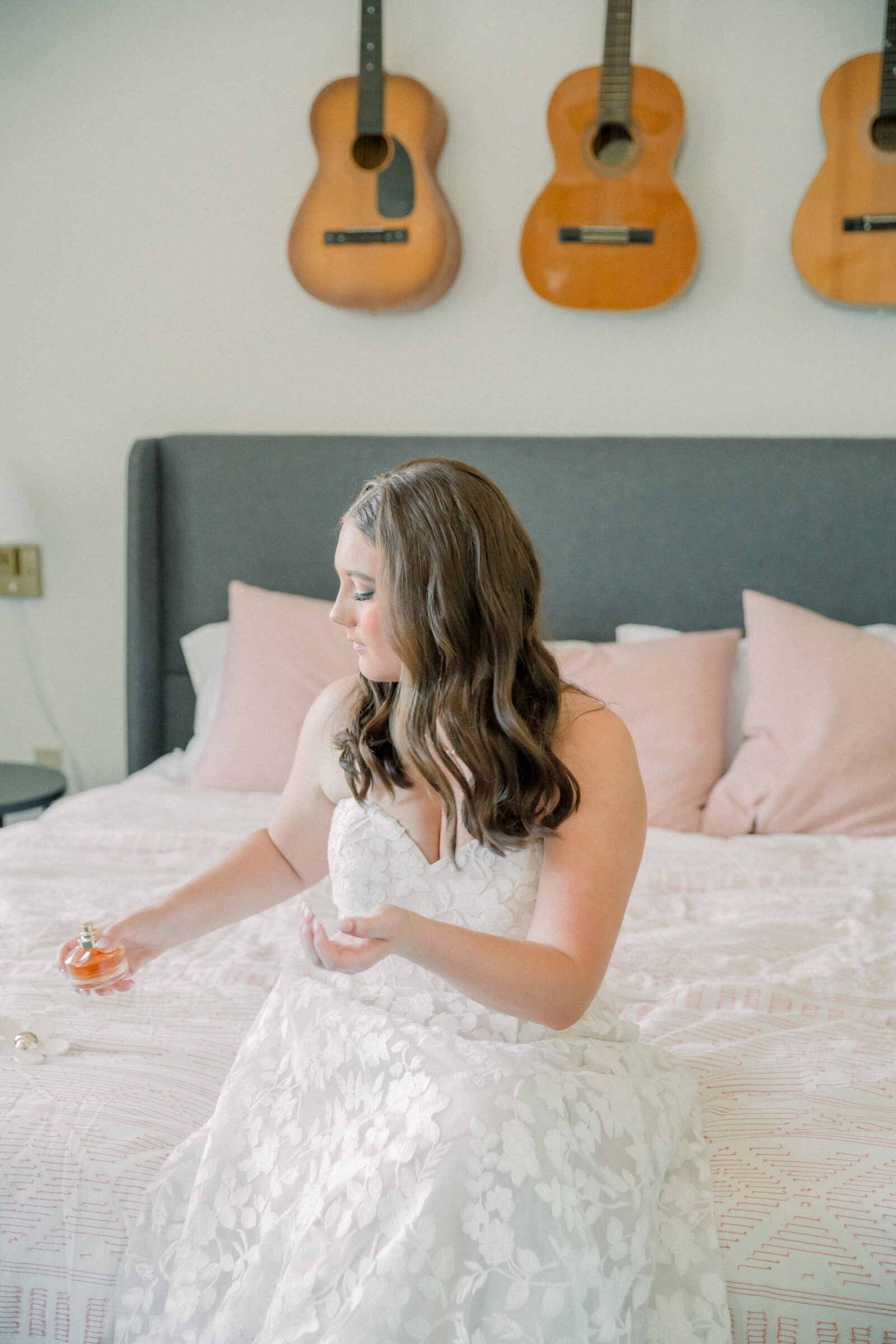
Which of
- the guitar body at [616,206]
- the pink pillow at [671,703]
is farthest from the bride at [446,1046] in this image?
the guitar body at [616,206]

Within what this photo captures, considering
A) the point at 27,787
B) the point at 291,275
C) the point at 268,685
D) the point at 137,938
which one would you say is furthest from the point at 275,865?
the point at 291,275

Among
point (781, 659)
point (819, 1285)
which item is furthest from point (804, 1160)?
point (781, 659)

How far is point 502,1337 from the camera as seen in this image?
0.86m

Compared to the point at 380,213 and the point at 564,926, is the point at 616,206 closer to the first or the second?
the point at 380,213

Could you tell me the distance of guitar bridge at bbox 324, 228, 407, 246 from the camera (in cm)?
267

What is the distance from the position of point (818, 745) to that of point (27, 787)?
5.76 feet

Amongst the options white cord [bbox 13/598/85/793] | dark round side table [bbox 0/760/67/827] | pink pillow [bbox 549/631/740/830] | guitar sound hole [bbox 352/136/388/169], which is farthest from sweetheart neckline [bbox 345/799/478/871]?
white cord [bbox 13/598/85/793]

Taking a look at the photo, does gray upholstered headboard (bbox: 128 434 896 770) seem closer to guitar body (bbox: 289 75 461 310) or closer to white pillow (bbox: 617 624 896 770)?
white pillow (bbox: 617 624 896 770)

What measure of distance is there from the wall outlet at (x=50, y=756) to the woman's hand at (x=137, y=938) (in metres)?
2.09

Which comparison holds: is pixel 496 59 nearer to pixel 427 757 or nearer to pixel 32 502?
pixel 32 502

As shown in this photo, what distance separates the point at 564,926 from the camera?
1.05 meters

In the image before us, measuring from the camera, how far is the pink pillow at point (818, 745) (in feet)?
7.07

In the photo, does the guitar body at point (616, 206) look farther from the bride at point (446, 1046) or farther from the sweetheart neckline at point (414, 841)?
the sweetheart neckline at point (414, 841)

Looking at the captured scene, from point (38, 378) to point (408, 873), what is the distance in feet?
7.84
